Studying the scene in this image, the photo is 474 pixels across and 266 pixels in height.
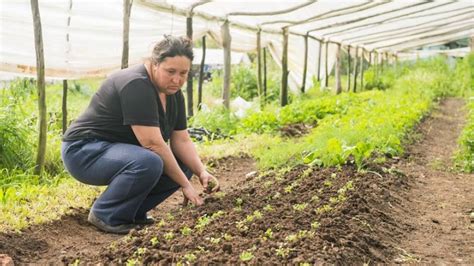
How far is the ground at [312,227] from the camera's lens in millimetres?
3053

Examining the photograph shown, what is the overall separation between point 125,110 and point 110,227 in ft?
2.53

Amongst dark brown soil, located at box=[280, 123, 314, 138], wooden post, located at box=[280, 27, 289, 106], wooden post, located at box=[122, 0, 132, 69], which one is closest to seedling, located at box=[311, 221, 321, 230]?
wooden post, located at box=[122, 0, 132, 69]

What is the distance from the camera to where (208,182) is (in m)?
4.19

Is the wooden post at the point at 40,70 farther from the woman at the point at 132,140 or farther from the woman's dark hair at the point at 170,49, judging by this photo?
the woman's dark hair at the point at 170,49

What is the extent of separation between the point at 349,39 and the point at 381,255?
1405cm

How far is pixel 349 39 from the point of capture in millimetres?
16875

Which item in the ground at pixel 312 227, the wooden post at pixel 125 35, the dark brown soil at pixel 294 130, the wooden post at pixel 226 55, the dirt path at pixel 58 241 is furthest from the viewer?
the wooden post at pixel 226 55

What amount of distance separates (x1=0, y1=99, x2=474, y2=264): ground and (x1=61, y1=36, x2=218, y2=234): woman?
21 centimetres

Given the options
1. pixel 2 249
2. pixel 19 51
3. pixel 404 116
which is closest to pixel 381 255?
pixel 2 249

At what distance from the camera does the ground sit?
3053 mm

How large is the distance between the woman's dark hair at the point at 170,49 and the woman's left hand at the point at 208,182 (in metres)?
0.78

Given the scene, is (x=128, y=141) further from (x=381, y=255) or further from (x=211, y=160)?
(x=211, y=160)

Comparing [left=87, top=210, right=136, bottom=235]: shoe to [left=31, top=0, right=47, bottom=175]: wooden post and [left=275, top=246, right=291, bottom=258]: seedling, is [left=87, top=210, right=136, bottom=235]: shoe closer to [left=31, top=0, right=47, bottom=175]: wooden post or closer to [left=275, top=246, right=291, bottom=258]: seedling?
[left=31, top=0, right=47, bottom=175]: wooden post

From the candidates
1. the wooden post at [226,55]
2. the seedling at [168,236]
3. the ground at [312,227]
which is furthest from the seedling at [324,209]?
the wooden post at [226,55]
